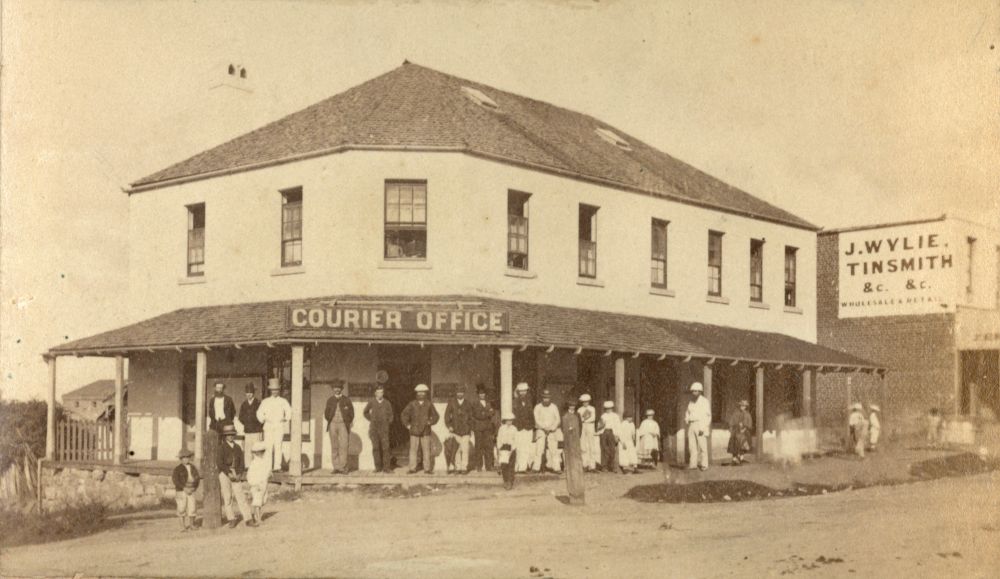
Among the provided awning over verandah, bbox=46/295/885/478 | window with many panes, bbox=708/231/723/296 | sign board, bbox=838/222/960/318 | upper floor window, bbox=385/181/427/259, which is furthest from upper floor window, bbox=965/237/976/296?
upper floor window, bbox=385/181/427/259

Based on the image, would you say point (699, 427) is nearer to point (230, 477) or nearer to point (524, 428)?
point (524, 428)

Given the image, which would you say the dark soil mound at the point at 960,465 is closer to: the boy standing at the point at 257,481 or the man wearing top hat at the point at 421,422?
the man wearing top hat at the point at 421,422

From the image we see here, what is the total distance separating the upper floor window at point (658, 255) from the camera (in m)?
19.4

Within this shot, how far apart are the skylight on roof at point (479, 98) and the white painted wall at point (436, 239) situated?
3.99ft

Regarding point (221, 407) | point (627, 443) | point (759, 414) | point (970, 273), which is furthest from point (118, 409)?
point (970, 273)

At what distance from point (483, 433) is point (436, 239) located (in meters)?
3.10

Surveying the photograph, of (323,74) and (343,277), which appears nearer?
(323,74)

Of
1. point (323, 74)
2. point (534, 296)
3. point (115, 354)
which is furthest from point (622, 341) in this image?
point (115, 354)

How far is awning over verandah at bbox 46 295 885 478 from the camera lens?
1594cm

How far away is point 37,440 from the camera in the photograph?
67.4 ft

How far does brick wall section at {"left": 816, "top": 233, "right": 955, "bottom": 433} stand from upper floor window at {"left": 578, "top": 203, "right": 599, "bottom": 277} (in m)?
3.96

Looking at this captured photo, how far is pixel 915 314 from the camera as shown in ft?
54.7

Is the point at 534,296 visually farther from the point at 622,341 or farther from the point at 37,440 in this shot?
the point at 37,440

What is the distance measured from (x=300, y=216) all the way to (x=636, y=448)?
274 inches
